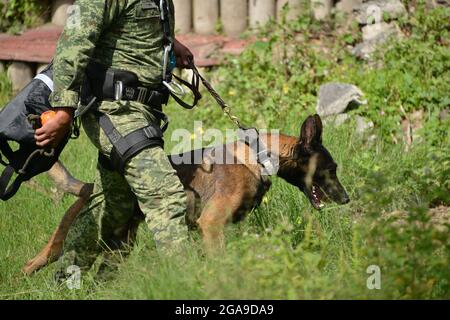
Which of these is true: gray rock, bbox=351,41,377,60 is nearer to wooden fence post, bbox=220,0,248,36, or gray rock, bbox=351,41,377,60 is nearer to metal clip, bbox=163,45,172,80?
wooden fence post, bbox=220,0,248,36

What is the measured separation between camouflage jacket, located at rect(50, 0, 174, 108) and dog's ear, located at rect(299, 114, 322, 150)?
1.29 metres

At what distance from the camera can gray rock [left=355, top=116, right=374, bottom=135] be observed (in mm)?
8062

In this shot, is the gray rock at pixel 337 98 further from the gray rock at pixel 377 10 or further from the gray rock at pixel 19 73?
the gray rock at pixel 19 73

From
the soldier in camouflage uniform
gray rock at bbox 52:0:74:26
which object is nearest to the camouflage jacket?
the soldier in camouflage uniform

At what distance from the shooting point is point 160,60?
16.2 ft

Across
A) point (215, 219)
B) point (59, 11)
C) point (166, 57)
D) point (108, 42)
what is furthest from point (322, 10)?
point (108, 42)

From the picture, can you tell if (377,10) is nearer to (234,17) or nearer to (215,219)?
(234,17)

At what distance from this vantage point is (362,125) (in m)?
8.21

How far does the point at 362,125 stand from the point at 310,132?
258 cm

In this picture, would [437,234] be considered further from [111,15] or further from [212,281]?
[111,15]

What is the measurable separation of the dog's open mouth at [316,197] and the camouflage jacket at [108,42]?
1.57 metres

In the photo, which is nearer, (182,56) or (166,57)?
(166,57)

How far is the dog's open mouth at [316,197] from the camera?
577cm
